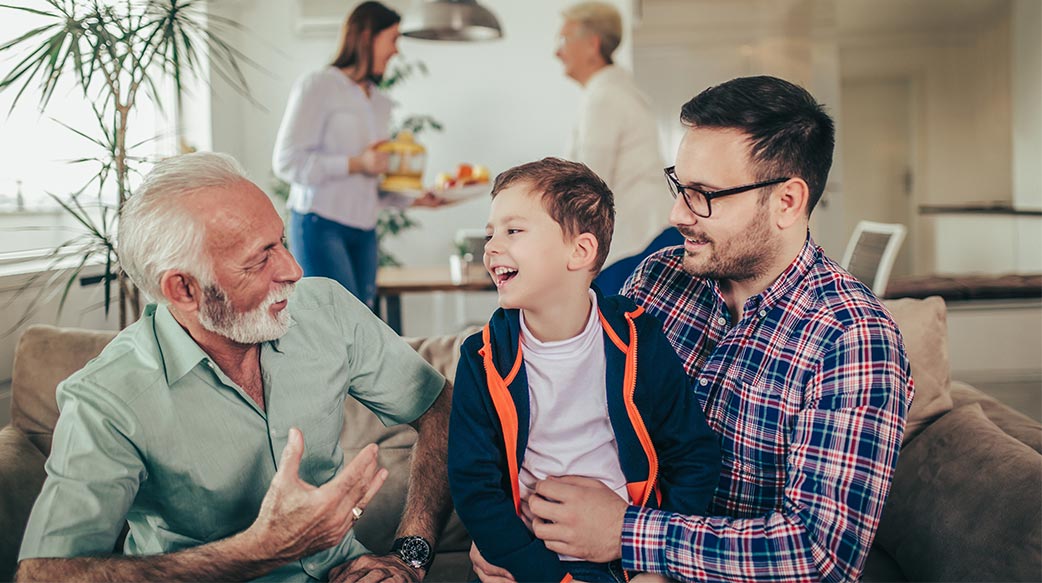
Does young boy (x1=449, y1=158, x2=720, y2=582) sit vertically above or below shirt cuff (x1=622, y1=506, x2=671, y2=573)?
above

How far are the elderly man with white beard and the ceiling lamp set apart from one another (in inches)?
115

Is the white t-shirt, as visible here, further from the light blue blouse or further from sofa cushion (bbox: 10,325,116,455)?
the light blue blouse

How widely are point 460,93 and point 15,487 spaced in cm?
572

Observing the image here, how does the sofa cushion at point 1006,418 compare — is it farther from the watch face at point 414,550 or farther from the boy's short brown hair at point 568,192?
the watch face at point 414,550

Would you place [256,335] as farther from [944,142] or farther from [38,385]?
[944,142]

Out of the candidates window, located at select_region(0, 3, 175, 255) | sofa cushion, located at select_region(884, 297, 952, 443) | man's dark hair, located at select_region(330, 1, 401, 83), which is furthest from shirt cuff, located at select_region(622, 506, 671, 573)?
window, located at select_region(0, 3, 175, 255)

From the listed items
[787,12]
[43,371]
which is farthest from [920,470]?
[787,12]

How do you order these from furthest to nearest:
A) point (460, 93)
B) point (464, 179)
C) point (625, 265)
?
point (460, 93) → point (464, 179) → point (625, 265)

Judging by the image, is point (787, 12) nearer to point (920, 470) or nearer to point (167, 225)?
point (920, 470)

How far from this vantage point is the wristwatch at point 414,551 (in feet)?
4.88

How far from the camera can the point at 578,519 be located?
1306 mm

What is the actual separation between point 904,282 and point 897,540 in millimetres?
3910

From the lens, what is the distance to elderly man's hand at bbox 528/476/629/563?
1.30 m

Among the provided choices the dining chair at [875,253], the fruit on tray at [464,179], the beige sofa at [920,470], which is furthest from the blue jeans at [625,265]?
the dining chair at [875,253]
